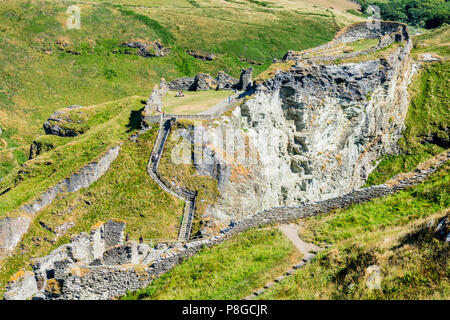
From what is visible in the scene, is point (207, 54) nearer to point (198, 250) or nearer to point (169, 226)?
point (169, 226)

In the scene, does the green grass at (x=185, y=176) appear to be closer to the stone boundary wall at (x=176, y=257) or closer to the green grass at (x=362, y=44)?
the stone boundary wall at (x=176, y=257)

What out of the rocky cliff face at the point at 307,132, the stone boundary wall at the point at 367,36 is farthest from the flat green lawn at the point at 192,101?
the stone boundary wall at the point at 367,36

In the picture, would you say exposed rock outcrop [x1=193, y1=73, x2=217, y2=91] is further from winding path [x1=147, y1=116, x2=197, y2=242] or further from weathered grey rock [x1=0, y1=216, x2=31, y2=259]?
weathered grey rock [x1=0, y1=216, x2=31, y2=259]

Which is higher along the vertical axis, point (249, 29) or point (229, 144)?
point (249, 29)

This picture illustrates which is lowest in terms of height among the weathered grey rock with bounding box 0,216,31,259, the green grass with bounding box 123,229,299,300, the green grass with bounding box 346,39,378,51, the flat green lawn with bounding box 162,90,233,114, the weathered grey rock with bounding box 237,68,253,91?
the weathered grey rock with bounding box 0,216,31,259

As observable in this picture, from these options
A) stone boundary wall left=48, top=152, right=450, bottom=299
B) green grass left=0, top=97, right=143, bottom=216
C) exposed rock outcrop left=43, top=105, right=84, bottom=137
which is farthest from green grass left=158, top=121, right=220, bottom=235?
exposed rock outcrop left=43, top=105, right=84, bottom=137

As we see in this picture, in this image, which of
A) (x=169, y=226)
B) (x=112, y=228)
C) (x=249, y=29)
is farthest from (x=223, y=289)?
(x=249, y=29)
